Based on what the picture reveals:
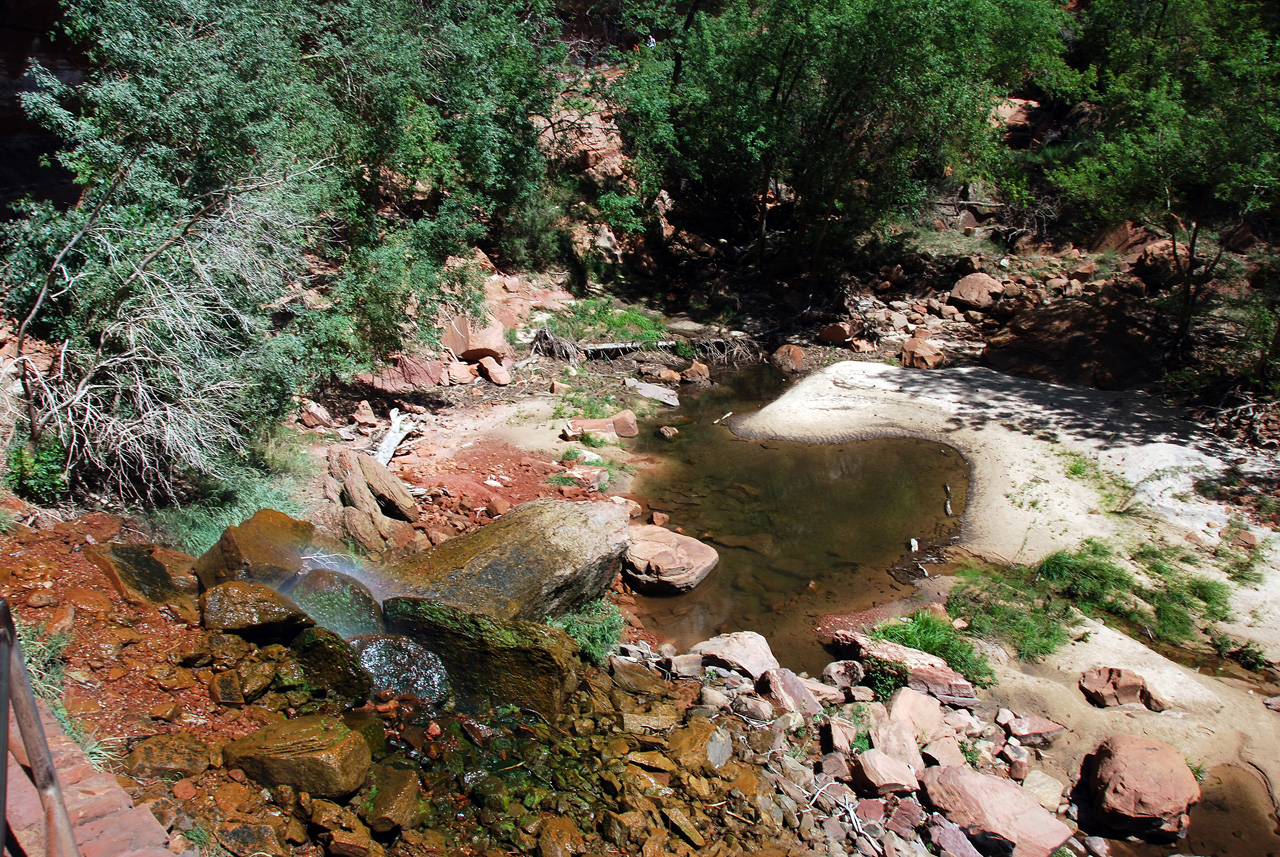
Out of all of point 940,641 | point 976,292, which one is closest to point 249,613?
point 940,641

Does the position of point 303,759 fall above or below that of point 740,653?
above

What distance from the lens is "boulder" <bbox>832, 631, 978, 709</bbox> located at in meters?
7.20

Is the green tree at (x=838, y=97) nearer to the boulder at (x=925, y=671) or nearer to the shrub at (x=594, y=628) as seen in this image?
the boulder at (x=925, y=671)

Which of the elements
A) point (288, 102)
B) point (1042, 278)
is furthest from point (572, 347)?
point (1042, 278)

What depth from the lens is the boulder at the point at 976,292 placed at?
671 inches

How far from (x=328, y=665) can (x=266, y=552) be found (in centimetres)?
156

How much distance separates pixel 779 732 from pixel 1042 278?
14.4 metres

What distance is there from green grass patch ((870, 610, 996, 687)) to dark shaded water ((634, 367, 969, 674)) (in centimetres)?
63

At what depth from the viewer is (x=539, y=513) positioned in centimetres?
781

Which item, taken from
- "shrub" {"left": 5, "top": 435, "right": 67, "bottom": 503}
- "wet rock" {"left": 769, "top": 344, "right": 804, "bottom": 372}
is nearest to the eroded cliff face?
"shrub" {"left": 5, "top": 435, "right": 67, "bottom": 503}

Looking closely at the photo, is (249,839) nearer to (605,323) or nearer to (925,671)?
(925,671)

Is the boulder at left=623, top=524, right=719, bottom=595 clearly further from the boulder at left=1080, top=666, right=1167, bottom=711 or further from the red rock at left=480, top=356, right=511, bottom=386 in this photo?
the red rock at left=480, top=356, right=511, bottom=386

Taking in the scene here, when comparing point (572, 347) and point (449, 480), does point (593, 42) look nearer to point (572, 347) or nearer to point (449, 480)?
point (572, 347)

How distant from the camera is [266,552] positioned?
664 centimetres
